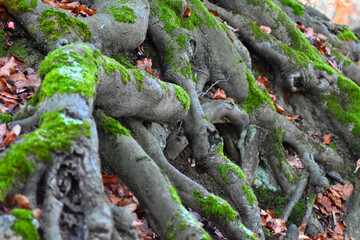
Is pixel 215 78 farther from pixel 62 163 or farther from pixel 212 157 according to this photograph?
pixel 62 163

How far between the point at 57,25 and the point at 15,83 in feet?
2.22

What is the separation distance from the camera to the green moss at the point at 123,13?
3912 millimetres

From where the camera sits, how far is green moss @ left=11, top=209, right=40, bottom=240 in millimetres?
1544

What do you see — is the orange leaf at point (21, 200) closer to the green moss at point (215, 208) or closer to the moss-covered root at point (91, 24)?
the green moss at point (215, 208)

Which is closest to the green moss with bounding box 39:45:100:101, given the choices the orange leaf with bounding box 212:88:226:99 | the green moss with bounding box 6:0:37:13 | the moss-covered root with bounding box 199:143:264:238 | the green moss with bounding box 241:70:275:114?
the green moss with bounding box 6:0:37:13

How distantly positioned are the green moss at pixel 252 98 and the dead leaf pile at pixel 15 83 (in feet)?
9.33

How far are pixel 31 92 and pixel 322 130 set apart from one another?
4718 mm

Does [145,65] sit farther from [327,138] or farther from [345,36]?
[345,36]

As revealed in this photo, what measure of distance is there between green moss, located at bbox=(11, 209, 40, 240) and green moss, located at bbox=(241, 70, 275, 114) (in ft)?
12.5

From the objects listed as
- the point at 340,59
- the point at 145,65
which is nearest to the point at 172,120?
the point at 145,65

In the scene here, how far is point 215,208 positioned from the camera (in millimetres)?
2877

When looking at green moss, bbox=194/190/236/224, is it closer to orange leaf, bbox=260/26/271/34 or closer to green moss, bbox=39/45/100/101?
green moss, bbox=39/45/100/101

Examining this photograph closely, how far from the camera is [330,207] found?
531 cm

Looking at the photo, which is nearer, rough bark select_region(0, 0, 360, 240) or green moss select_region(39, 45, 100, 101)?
rough bark select_region(0, 0, 360, 240)
